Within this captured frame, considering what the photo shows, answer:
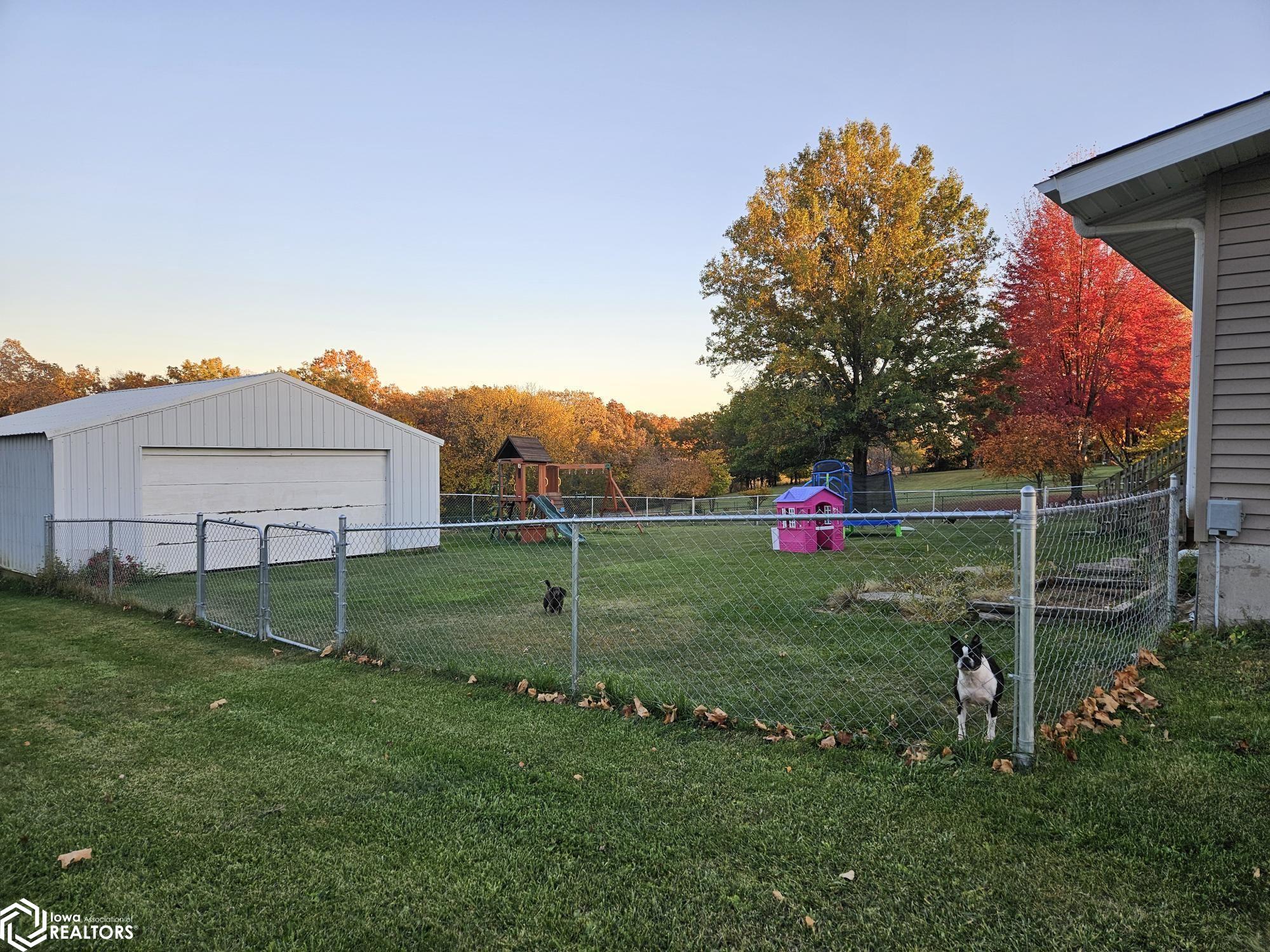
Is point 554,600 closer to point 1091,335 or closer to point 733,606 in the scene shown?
point 733,606

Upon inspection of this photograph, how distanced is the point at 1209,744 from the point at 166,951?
15.3 ft

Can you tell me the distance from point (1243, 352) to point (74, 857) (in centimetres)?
801

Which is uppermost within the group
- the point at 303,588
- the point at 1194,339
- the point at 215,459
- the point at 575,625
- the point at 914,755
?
the point at 1194,339

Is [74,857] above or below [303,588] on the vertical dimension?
above

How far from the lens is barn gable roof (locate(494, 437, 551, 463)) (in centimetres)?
1861

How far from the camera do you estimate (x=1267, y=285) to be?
5250 mm

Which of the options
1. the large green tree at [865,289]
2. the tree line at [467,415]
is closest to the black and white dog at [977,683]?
the large green tree at [865,289]

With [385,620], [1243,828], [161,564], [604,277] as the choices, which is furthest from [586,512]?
[1243,828]

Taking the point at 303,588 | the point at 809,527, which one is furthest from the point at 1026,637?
the point at 809,527

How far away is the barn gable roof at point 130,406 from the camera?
11.5 m

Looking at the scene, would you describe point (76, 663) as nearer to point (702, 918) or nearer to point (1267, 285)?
point (702, 918)

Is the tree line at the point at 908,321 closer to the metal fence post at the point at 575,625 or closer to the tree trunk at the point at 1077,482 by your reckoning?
the tree trunk at the point at 1077,482

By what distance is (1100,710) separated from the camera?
3883mm

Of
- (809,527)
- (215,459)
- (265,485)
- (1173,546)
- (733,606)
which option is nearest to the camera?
(1173,546)
